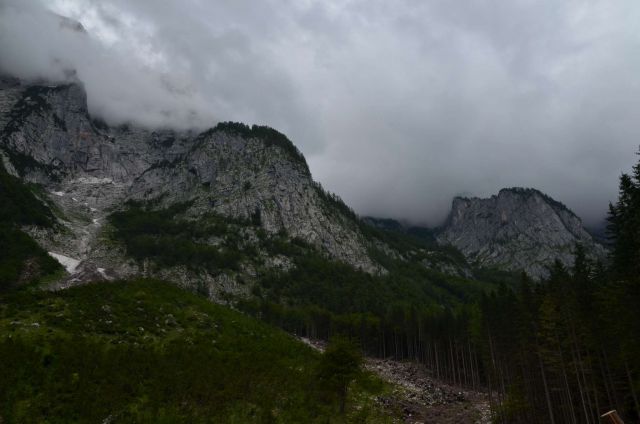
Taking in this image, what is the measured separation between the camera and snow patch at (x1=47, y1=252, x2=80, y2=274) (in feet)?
552

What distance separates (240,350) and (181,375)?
46.8 feet

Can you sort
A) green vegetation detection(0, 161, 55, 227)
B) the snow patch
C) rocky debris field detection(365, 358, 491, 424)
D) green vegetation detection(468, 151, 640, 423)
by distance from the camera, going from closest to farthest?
green vegetation detection(468, 151, 640, 423) < rocky debris field detection(365, 358, 491, 424) < the snow patch < green vegetation detection(0, 161, 55, 227)

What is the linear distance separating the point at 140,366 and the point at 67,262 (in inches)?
6741

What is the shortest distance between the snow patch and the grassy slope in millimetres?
136727

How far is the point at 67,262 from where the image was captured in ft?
580

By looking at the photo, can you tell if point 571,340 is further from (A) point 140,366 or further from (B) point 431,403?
(A) point 140,366

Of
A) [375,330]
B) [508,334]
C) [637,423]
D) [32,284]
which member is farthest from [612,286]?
[32,284]

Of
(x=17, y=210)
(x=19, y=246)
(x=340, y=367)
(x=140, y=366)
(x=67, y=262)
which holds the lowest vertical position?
(x=340, y=367)

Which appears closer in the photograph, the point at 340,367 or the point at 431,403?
the point at 340,367

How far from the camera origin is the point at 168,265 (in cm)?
19962

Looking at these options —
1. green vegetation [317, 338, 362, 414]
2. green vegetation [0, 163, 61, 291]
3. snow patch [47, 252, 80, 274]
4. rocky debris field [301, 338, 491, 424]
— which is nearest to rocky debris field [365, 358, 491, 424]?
rocky debris field [301, 338, 491, 424]

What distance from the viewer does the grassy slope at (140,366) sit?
27391 millimetres

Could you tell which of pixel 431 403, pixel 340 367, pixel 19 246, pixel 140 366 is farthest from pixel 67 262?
pixel 340 367

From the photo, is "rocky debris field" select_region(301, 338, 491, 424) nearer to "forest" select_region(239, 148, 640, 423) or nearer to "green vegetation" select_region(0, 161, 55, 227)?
"forest" select_region(239, 148, 640, 423)
